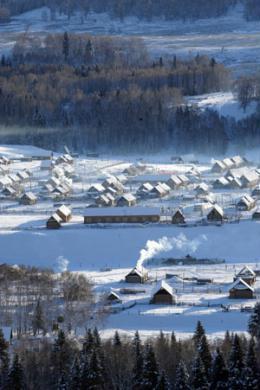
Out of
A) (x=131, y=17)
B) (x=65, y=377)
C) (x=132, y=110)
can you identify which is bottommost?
(x=65, y=377)

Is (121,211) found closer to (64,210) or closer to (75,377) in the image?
(64,210)

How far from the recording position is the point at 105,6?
86.8m

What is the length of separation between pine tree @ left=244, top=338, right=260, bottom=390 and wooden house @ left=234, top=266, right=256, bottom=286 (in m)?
6.59

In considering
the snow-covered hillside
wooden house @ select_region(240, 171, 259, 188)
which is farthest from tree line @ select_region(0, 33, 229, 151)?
wooden house @ select_region(240, 171, 259, 188)

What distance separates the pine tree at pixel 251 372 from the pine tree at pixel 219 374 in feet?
0.96

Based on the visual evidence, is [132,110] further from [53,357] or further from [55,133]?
[53,357]

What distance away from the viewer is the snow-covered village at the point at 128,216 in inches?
648

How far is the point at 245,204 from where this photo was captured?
2911 centimetres

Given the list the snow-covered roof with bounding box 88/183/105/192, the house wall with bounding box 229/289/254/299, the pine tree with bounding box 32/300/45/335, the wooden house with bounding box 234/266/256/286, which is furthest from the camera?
the snow-covered roof with bounding box 88/183/105/192

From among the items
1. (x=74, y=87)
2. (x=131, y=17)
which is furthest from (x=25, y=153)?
(x=131, y=17)

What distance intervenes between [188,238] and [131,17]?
60.1m

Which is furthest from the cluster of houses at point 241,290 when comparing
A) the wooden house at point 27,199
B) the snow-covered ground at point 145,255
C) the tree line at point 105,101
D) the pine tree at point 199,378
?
the tree line at point 105,101

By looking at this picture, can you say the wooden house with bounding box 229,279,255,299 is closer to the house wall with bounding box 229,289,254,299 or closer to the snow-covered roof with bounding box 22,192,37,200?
the house wall with bounding box 229,289,254,299

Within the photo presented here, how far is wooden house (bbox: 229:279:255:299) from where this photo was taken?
2150 centimetres
